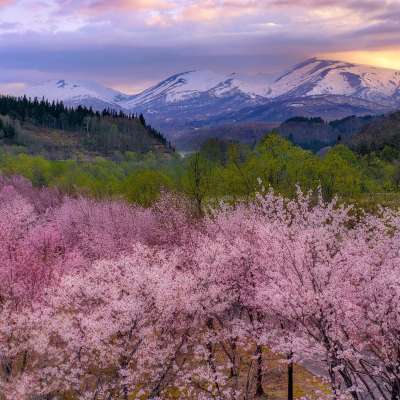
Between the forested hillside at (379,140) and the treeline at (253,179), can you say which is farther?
the forested hillside at (379,140)

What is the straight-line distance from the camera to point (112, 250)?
32625mm

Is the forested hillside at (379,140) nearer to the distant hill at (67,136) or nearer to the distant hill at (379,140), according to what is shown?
the distant hill at (379,140)

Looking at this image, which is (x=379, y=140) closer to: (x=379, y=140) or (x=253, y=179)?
(x=379, y=140)

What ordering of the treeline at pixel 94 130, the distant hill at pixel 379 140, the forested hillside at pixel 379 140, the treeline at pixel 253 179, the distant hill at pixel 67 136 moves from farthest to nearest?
1. the treeline at pixel 94 130
2. the distant hill at pixel 67 136
3. the distant hill at pixel 379 140
4. the forested hillside at pixel 379 140
5. the treeline at pixel 253 179

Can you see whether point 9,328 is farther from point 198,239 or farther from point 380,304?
point 380,304

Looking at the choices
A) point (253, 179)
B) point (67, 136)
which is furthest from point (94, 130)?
point (253, 179)

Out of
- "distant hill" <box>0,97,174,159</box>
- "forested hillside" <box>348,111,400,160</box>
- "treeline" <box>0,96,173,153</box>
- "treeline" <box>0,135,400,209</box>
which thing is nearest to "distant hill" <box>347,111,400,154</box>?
"forested hillside" <box>348,111,400,160</box>

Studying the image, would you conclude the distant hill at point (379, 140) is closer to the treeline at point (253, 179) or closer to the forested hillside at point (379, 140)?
the forested hillside at point (379, 140)

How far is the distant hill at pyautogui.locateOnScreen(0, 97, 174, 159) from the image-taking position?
157 m

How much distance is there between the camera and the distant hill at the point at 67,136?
156625 millimetres

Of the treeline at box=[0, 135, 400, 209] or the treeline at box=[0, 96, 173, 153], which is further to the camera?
the treeline at box=[0, 96, 173, 153]

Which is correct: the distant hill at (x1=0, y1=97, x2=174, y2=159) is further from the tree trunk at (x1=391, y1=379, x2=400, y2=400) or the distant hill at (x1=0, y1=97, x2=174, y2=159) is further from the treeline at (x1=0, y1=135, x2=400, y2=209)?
the tree trunk at (x1=391, y1=379, x2=400, y2=400)

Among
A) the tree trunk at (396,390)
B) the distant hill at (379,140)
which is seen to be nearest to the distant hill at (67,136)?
the distant hill at (379,140)

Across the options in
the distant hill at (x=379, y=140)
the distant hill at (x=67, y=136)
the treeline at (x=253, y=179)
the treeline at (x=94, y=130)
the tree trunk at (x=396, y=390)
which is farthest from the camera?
the treeline at (x=94, y=130)
